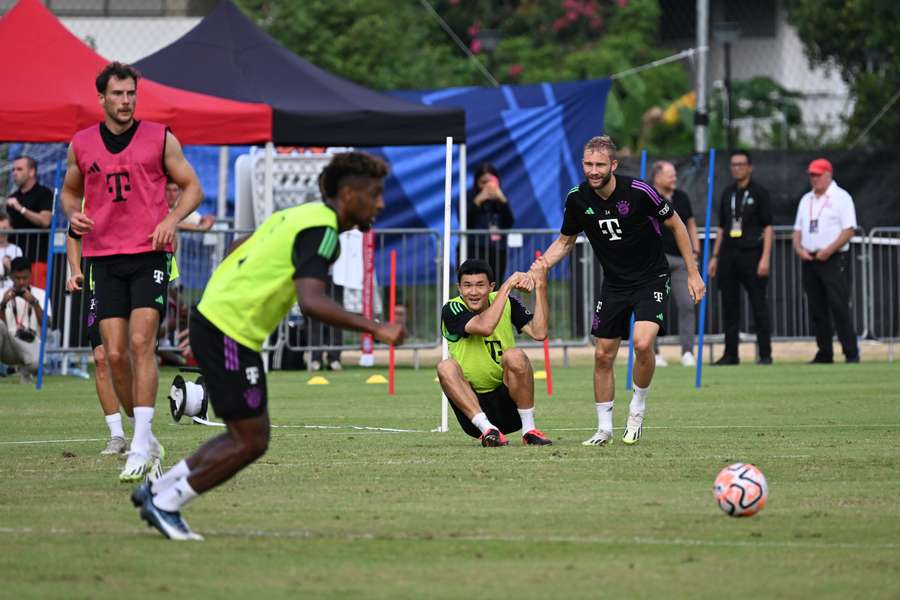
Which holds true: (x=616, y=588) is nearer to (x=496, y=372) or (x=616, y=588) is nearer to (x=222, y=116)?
(x=496, y=372)

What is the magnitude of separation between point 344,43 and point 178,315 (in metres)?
17.5

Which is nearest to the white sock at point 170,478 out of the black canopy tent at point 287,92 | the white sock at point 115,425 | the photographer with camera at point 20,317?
the white sock at point 115,425

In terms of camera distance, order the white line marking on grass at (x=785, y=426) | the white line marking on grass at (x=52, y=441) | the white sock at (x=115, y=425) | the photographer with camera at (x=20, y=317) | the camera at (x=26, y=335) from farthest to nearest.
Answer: the camera at (x=26, y=335)
the photographer with camera at (x=20, y=317)
the white line marking on grass at (x=785, y=426)
the white line marking on grass at (x=52, y=441)
the white sock at (x=115, y=425)

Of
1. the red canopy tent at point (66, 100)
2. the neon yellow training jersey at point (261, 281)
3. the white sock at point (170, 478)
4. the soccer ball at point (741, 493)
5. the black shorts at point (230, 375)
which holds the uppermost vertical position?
the red canopy tent at point (66, 100)

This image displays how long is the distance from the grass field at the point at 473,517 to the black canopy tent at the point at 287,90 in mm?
6751

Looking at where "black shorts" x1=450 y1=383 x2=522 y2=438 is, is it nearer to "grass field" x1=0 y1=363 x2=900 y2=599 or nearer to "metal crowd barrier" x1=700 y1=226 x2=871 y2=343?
"grass field" x1=0 y1=363 x2=900 y2=599

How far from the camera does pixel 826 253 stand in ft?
66.3

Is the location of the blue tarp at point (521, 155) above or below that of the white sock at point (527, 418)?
above

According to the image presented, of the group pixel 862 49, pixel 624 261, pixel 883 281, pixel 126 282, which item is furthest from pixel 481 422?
pixel 862 49

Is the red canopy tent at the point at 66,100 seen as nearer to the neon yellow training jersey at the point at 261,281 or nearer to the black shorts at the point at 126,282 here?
the black shorts at the point at 126,282

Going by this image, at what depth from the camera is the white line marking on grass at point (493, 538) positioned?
6.95m

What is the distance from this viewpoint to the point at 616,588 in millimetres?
6051

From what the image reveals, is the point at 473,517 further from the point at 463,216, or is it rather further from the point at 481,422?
the point at 463,216

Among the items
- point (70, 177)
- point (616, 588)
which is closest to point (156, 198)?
point (70, 177)
